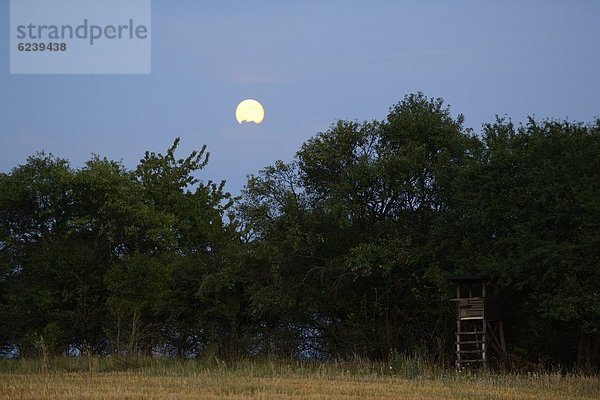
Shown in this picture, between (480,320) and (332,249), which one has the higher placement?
(332,249)

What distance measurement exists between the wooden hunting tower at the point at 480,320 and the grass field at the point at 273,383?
3366 millimetres

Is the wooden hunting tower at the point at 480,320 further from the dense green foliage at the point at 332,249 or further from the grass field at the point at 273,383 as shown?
the grass field at the point at 273,383

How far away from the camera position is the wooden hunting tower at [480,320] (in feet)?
109

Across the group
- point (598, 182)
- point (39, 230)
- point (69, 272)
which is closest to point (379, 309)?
point (598, 182)

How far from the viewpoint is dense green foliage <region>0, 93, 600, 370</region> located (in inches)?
1304

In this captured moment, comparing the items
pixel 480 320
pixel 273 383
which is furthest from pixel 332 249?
pixel 273 383

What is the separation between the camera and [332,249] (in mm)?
38781

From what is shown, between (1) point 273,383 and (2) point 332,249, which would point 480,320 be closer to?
(2) point 332,249

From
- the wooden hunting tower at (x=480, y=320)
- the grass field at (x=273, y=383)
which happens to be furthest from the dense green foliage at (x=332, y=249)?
the grass field at (x=273, y=383)

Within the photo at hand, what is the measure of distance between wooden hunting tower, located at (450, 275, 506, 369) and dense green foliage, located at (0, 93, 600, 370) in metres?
0.70

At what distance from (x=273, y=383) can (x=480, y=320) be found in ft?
42.3

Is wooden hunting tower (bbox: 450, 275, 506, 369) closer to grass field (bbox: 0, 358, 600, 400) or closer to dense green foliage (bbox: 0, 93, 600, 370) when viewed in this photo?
dense green foliage (bbox: 0, 93, 600, 370)

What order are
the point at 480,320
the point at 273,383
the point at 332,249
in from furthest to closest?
the point at 332,249
the point at 480,320
the point at 273,383

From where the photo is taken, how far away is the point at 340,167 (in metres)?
39.2
